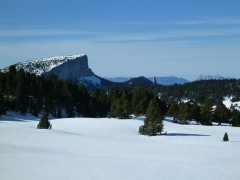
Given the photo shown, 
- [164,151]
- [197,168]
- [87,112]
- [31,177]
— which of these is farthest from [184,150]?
[87,112]

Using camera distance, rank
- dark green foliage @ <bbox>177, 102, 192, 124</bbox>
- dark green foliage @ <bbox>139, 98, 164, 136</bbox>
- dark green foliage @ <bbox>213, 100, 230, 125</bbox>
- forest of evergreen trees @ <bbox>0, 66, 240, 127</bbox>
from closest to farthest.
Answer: dark green foliage @ <bbox>139, 98, 164, 136</bbox>
dark green foliage @ <bbox>177, 102, 192, 124</bbox>
forest of evergreen trees @ <bbox>0, 66, 240, 127</bbox>
dark green foliage @ <bbox>213, 100, 230, 125</bbox>

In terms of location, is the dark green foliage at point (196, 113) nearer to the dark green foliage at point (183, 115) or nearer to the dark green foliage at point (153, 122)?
the dark green foliage at point (183, 115)

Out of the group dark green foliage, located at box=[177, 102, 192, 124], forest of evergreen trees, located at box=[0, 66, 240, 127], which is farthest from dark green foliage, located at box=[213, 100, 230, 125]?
dark green foliage, located at box=[177, 102, 192, 124]

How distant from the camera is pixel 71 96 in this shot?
3654 inches

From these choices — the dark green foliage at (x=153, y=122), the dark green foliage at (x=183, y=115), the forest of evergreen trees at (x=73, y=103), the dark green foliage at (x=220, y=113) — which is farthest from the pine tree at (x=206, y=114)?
the dark green foliage at (x=153, y=122)

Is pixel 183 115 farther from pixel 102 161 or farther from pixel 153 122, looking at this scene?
pixel 102 161

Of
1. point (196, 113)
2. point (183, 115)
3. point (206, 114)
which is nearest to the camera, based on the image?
point (183, 115)

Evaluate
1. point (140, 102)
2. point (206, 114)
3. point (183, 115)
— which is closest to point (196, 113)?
point (206, 114)

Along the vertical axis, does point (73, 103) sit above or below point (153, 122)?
above

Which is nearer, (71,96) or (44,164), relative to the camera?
(44,164)

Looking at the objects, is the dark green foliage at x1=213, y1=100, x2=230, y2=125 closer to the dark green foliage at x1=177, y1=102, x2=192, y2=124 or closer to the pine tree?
the pine tree

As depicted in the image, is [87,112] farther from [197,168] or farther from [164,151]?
[197,168]

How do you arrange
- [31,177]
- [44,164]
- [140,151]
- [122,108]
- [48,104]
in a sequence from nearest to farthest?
[31,177] → [44,164] → [140,151] → [122,108] → [48,104]

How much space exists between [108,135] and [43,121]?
8640 millimetres
